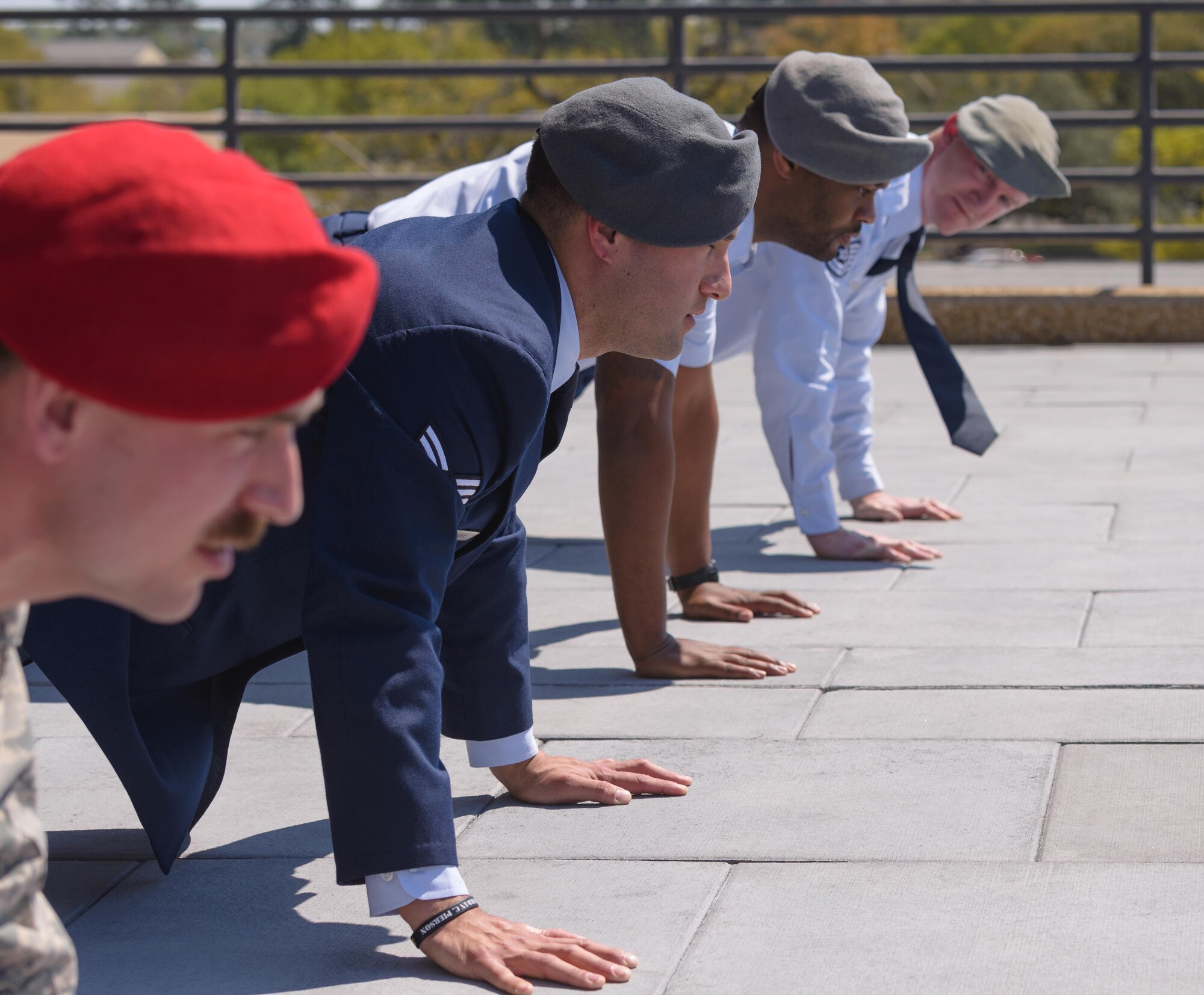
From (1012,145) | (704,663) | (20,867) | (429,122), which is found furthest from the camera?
(429,122)

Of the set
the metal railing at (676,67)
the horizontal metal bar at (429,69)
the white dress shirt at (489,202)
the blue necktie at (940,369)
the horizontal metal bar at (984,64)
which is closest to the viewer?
the white dress shirt at (489,202)

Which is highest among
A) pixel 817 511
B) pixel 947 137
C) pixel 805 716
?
pixel 947 137

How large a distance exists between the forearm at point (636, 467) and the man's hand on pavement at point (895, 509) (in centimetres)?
212

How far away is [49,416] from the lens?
4.19ft

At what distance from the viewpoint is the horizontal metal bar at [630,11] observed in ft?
34.5

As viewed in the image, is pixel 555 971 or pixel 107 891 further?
pixel 107 891

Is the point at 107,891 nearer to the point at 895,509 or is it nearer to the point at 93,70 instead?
the point at 895,509

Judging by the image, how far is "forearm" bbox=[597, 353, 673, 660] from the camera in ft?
12.4

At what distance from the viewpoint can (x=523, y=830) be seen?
120 inches

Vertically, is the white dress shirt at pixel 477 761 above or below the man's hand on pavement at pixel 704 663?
above

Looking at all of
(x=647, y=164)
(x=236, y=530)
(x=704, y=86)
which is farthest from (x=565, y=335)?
(x=704, y=86)

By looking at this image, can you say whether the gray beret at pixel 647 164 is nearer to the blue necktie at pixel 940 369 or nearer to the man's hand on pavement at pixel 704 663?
the man's hand on pavement at pixel 704 663

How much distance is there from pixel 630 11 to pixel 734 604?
741 cm

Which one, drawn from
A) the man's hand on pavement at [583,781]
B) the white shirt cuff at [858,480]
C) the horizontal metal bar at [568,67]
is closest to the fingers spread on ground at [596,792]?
the man's hand on pavement at [583,781]
